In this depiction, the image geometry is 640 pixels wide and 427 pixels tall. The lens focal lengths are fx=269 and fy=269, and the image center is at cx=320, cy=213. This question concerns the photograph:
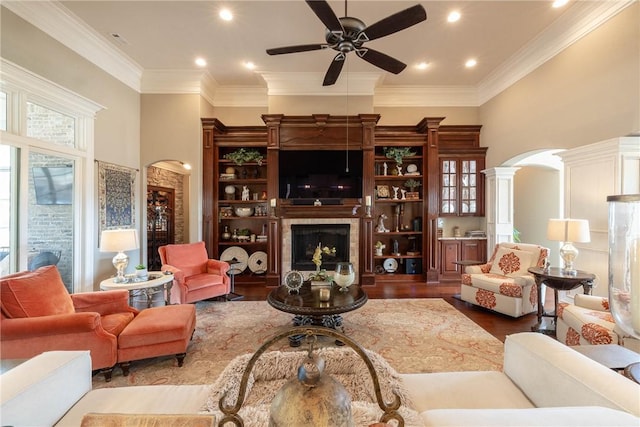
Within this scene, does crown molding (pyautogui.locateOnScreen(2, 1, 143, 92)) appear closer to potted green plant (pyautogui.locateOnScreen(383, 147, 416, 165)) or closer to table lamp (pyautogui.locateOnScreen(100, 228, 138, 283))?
table lamp (pyautogui.locateOnScreen(100, 228, 138, 283))

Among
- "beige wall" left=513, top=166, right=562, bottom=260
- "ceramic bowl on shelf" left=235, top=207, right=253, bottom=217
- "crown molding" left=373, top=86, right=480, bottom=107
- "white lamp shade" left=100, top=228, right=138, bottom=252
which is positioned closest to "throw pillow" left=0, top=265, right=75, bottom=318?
"white lamp shade" left=100, top=228, right=138, bottom=252

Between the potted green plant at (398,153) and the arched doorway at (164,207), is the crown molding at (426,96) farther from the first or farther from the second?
the arched doorway at (164,207)

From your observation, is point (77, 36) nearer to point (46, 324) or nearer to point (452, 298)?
point (46, 324)

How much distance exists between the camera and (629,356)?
1518mm

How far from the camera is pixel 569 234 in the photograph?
2932mm

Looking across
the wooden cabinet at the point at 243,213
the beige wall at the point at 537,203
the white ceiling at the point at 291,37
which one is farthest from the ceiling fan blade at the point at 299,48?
the beige wall at the point at 537,203

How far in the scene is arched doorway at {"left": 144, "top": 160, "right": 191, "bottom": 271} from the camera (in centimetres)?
609

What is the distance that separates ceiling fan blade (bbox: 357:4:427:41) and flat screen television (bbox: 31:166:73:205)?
3.93 metres

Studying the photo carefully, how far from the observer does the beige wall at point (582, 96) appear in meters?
2.80

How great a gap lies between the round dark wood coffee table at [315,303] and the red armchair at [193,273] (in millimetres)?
1259

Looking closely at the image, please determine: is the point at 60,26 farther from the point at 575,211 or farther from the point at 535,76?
the point at 575,211

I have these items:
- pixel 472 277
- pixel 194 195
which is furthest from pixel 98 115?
pixel 472 277

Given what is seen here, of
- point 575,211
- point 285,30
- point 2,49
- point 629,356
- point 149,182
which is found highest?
point 285,30

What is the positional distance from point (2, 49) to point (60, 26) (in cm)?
87
